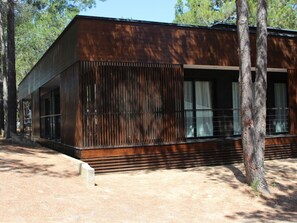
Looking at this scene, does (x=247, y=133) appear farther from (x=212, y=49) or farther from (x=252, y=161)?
(x=212, y=49)

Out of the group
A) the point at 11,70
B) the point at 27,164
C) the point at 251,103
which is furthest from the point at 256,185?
the point at 11,70

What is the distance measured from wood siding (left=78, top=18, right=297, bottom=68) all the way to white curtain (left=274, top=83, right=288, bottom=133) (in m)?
2.06

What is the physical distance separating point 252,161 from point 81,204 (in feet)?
13.4

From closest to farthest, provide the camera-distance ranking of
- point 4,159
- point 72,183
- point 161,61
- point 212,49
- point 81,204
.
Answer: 1. point 81,204
2. point 72,183
3. point 4,159
4. point 161,61
5. point 212,49

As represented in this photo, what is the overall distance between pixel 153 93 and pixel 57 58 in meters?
4.06

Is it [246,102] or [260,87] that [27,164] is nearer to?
[246,102]

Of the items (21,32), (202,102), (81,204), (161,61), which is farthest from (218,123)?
→ (21,32)

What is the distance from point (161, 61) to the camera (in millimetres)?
11719

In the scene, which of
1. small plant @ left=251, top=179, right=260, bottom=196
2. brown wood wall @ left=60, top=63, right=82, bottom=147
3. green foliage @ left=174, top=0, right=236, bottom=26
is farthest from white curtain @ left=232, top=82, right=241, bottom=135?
green foliage @ left=174, top=0, right=236, bottom=26

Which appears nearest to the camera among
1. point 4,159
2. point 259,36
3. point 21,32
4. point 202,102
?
point 259,36

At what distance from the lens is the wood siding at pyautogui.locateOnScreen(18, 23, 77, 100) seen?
37.2 feet

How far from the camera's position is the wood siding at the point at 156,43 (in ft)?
35.7

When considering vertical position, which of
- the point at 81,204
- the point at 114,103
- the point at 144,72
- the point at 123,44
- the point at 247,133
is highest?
the point at 123,44

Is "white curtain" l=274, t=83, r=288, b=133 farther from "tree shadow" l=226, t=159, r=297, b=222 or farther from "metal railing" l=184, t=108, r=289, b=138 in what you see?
"tree shadow" l=226, t=159, r=297, b=222
